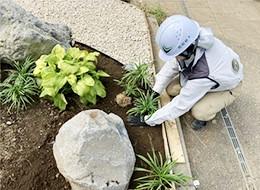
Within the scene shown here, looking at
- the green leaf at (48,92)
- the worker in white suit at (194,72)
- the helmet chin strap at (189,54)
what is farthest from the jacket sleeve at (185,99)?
the green leaf at (48,92)

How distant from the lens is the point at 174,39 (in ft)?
8.48

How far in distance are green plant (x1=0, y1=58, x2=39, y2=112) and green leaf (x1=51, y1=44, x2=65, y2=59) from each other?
0.21m

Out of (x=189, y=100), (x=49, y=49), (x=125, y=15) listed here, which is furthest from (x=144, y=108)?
(x=125, y=15)

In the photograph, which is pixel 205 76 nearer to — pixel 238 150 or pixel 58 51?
pixel 238 150

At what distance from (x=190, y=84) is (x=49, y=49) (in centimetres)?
108

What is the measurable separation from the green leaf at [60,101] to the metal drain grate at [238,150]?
3.97 ft

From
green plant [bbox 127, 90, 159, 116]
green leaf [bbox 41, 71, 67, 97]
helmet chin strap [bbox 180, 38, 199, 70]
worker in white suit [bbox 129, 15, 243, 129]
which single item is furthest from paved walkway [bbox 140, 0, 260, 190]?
green leaf [bbox 41, 71, 67, 97]

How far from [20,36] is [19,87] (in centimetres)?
36

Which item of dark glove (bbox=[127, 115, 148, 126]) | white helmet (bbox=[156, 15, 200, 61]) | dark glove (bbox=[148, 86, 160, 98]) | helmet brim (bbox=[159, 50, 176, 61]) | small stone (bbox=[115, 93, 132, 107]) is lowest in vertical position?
dark glove (bbox=[127, 115, 148, 126])

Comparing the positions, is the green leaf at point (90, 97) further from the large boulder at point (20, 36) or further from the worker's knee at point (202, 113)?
the worker's knee at point (202, 113)

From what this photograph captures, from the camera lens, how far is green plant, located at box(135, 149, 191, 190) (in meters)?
2.61

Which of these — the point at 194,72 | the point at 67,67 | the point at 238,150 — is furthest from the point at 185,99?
the point at 67,67

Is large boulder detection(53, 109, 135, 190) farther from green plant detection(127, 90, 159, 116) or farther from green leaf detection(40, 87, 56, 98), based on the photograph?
green plant detection(127, 90, 159, 116)

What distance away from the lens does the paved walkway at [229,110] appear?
9.52ft
